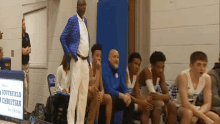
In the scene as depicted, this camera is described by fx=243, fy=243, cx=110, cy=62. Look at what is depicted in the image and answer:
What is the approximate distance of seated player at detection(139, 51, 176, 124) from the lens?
1.74 metres

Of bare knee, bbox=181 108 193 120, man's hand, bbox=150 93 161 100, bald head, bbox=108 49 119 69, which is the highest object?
bald head, bbox=108 49 119 69

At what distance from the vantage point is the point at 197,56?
5.39 feet

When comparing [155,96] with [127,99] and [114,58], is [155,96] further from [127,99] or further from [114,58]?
[114,58]

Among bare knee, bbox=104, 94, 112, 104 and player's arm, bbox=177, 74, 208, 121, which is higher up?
player's arm, bbox=177, 74, 208, 121

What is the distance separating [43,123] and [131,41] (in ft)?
5.51

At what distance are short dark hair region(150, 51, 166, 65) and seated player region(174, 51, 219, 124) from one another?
7.3 inches

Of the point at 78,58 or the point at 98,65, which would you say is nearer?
the point at 98,65

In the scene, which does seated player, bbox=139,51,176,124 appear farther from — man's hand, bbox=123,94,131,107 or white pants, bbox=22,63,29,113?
white pants, bbox=22,63,29,113

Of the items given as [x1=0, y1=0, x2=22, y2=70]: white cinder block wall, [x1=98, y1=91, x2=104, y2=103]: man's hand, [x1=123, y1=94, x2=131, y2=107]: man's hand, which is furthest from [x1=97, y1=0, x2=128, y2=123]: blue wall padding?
[x1=0, y1=0, x2=22, y2=70]: white cinder block wall

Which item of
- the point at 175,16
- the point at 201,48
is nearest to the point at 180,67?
the point at 201,48

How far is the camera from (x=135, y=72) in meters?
1.95

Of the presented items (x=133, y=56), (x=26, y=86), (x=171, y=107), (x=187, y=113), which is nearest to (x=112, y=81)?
(x=133, y=56)

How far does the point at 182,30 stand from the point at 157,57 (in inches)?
10.4

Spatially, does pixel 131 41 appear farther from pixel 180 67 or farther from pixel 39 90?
pixel 39 90
